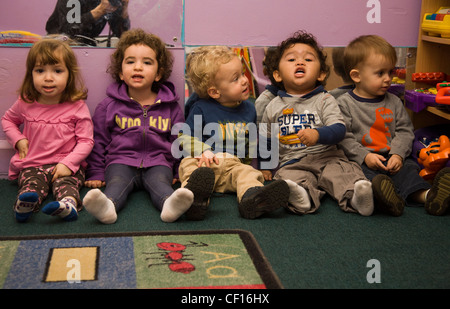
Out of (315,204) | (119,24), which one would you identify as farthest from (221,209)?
(119,24)

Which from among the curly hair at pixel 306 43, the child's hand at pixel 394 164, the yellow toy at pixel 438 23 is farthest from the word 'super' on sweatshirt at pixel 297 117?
the yellow toy at pixel 438 23

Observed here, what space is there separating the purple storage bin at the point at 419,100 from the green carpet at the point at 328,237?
0.57 metres

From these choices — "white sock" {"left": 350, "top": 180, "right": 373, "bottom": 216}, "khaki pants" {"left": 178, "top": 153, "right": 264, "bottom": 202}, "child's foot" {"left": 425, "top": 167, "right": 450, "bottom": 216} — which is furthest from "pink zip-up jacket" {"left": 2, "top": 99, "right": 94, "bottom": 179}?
"child's foot" {"left": 425, "top": 167, "right": 450, "bottom": 216}

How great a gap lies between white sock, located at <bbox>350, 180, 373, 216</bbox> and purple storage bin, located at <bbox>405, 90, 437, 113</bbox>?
66cm

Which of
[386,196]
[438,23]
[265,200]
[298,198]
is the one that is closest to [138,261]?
[265,200]

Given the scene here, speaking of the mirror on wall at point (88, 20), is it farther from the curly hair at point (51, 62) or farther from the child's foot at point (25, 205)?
the child's foot at point (25, 205)

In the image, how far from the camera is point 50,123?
1.99m

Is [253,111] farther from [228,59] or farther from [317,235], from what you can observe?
[317,235]

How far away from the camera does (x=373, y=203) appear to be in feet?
5.54

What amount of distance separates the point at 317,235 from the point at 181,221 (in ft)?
1.49

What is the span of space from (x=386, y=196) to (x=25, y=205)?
1.19 metres

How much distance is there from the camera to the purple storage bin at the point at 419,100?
2090mm

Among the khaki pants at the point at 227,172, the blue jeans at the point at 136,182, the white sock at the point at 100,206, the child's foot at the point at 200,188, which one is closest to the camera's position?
the white sock at the point at 100,206

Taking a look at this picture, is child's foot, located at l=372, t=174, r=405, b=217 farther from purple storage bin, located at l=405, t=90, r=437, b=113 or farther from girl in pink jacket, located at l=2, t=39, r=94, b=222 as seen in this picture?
girl in pink jacket, located at l=2, t=39, r=94, b=222
